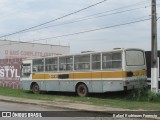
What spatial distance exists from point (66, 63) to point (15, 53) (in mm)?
36616

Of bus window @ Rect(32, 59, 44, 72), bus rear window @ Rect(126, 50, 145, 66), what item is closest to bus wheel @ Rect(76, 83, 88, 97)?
bus rear window @ Rect(126, 50, 145, 66)

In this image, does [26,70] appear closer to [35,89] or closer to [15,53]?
[35,89]

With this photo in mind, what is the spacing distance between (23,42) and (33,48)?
7.09 feet

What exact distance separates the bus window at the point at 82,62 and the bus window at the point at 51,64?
215cm

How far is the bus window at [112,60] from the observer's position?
2294 cm

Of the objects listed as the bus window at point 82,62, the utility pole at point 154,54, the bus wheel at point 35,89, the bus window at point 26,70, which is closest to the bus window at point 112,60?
the bus window at point 82,62

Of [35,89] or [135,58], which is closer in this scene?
[135,58]

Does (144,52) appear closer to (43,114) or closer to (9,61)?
(43,114)

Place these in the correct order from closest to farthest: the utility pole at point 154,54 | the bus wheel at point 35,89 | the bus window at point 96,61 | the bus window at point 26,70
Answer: the utility pole at point 154,54
the bus window at point 96,61
the bus wheel at point 35,89
the bus window at point 26,70

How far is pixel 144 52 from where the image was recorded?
24328 mm

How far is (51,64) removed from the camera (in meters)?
27.8

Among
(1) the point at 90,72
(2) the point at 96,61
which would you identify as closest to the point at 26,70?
(1) the point at 90,72

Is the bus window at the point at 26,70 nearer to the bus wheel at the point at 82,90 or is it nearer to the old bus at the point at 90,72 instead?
the old bus at the point at 90,72

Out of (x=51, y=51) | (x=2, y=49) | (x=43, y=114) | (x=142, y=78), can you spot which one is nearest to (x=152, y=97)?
(x=142, y=78)
